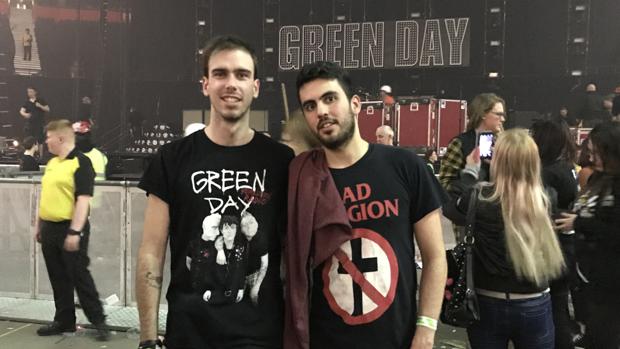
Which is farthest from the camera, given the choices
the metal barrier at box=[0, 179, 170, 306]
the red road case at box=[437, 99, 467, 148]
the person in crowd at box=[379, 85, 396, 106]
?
the person in crowd at box=[379, 85, 396, 106]

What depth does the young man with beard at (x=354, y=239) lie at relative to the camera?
1936 millimetres

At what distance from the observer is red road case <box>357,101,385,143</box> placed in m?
12.5

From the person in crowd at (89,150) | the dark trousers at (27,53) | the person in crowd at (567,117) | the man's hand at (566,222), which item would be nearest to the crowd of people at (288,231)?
the man's hand at (566,222)

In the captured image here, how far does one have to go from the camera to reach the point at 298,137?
2.98 meters

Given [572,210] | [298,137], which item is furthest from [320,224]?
[572,210]

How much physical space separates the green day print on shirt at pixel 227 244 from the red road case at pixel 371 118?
1047 cm

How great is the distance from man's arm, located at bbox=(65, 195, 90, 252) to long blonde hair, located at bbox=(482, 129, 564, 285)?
3.27m

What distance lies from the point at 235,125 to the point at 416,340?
95 cm

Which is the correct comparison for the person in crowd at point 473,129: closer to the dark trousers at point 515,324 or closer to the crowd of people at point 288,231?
the dark trousers at point 515,324

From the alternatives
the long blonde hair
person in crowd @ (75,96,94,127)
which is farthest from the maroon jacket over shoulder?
person in crowd @ (75,96,94,127)

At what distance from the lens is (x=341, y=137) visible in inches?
77.1

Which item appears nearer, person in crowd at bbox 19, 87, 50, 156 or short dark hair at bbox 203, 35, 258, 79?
short dark hair at bbox 203, 35, 258, 79

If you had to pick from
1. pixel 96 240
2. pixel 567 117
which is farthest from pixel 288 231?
pixel 567 117

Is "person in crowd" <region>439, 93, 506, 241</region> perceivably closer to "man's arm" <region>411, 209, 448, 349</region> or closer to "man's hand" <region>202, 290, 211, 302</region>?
"man's arm" <region>411, 209, 448, 349</region>
